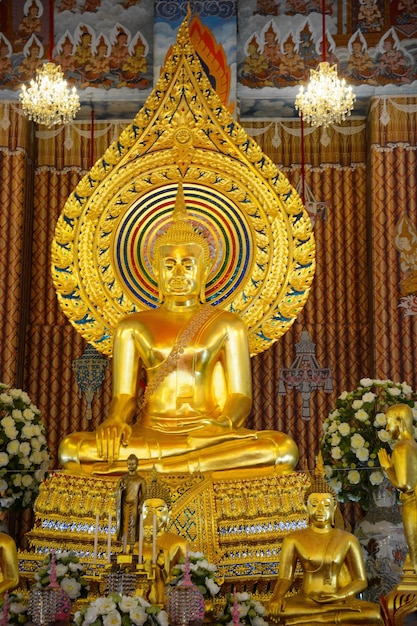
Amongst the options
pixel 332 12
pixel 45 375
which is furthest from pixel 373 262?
pixel 45 375

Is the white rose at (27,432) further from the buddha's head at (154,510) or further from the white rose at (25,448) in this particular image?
the buddha's head at (154,510)

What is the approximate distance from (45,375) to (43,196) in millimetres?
1338

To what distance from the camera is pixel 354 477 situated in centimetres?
530

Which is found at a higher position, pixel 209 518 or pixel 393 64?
pixel 393 64

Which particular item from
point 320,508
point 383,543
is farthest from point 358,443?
point 320,508

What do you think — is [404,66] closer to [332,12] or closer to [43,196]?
[332,12]

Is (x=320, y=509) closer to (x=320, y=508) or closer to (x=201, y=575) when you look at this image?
(x=320, y=508)

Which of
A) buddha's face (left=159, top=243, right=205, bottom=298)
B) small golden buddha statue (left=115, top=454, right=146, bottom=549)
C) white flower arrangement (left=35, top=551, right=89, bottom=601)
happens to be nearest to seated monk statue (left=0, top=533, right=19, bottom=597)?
white flower arrangement (left=35, top=551, right=89, bottom=601)

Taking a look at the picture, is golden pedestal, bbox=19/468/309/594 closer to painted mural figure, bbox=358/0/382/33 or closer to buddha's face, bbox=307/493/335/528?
buddha's face, bbox=307/493/335/528

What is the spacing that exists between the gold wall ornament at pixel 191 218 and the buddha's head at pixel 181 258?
0.51 ft

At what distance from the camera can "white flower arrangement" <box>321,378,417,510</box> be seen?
532cm

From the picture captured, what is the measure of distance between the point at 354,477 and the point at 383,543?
355 mm

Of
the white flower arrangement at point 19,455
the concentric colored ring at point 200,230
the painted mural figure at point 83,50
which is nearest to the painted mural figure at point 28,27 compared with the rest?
the painted mural figure at point 83,50

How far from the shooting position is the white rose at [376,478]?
5227 millimetres
